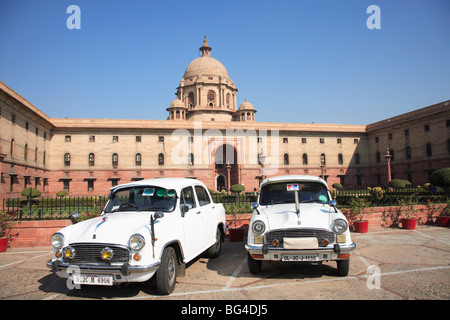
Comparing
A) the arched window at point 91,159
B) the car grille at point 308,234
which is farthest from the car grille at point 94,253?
the arched window at point 91,159

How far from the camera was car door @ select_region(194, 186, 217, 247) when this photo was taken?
6.00 metres

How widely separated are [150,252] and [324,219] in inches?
113

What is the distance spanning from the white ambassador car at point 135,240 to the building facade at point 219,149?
26537mm

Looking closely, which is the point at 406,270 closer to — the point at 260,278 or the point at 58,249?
the point at 260,278

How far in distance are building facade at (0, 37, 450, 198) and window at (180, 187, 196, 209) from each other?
25.9m

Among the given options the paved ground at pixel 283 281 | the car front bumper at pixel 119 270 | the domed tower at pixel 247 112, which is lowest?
the paved ground at pixel 283 281

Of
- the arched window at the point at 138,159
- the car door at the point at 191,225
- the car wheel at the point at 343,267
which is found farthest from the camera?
the arched window at the point at 138,159

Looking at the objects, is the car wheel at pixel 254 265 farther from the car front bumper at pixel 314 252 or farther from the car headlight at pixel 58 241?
the car headlight at pixel 58 241

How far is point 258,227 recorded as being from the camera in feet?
16.4

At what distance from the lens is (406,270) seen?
5.25m

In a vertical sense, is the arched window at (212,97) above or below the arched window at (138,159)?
above

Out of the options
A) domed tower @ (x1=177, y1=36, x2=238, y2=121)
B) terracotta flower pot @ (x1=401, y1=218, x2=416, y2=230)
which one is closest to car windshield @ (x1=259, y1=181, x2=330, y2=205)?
terracotta flower pot @ (x1=401, y1=218, x2=416, y2=230)

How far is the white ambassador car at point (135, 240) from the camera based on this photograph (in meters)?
4.00
